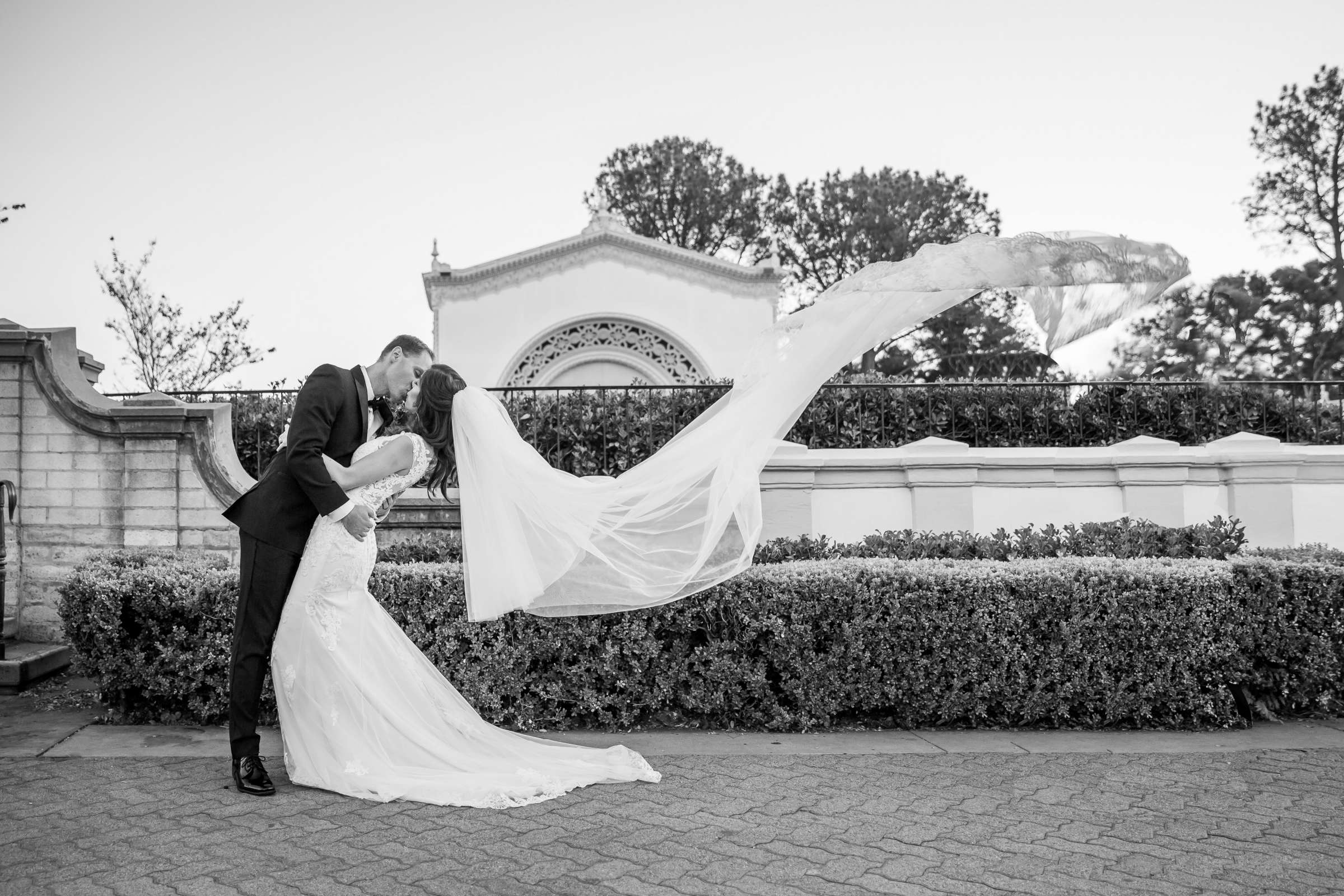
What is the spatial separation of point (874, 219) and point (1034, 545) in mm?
35139

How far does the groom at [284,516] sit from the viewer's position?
4.58 m

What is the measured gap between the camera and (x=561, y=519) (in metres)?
5.13

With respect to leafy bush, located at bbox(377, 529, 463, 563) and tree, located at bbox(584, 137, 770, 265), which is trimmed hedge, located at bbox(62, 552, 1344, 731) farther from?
tree, located at bbox(584, 137, 770, 265)

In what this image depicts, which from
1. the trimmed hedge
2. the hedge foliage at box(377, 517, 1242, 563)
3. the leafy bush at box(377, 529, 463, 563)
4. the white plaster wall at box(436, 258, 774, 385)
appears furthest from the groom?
the white plaster wall at box(436, 258, 774, 385)

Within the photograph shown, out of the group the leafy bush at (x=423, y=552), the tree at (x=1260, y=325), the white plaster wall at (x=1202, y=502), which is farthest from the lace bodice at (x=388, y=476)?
the tree at (x=1260, y=325)

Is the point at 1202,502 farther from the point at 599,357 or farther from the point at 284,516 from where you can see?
the point at 599,357

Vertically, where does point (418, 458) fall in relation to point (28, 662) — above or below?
above

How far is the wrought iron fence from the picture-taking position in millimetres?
9664

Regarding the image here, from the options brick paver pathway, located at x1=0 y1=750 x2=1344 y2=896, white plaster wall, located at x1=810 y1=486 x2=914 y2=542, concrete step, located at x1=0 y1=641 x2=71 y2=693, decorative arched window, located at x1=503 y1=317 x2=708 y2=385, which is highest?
decorative arched window, located at x1=503 y1=317 x2=708 y2=385

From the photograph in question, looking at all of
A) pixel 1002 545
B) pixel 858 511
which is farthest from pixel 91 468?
pixel 1002 545

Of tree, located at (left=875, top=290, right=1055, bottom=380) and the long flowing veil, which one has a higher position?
tree, located at (left=875, top=290, right=1055, bottom=380)

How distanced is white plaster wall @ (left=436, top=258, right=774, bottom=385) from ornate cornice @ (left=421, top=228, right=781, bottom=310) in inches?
5.8

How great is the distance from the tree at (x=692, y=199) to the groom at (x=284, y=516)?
136 feet

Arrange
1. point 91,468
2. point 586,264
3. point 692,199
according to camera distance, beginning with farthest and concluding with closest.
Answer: point 692,199, point 586,264, point 91,468
